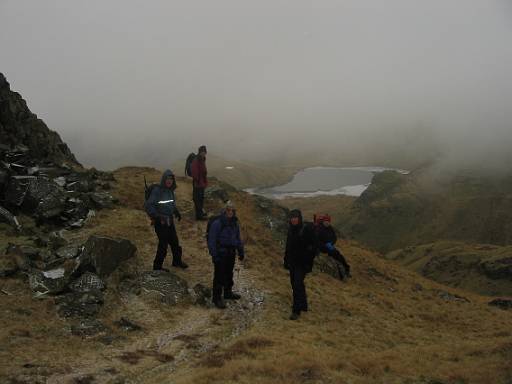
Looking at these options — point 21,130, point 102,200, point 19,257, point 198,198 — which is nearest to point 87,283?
point 19,257

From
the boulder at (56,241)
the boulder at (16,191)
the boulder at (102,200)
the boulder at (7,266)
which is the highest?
the boulder at (16,191)

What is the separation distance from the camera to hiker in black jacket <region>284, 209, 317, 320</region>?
18656 millimetres

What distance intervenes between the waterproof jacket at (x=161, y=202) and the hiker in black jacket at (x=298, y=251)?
18.1 ft

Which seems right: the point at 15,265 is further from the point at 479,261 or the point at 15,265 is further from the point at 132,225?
the point at 479,261

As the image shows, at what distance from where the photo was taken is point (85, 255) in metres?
20.1

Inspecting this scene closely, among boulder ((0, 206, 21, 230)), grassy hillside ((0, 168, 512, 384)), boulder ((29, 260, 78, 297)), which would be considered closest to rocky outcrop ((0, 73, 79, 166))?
boulder ((0, 206, 21, 230))

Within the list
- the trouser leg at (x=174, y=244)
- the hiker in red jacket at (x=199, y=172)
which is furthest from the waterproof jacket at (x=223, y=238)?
the hiker in red jacket at (x=199, y=172)

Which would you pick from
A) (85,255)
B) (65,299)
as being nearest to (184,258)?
(85,255)

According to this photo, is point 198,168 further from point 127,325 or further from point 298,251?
point 127,325

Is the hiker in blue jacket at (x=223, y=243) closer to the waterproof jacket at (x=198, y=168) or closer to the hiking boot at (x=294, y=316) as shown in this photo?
the hiking boot at (x=294, y=316)

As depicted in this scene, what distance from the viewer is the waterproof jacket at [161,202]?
2017cm

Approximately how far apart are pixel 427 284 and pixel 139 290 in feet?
76.7

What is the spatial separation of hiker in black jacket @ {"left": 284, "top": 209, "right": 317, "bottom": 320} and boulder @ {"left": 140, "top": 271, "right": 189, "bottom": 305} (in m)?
4.72

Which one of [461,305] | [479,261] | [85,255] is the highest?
[85,255]
